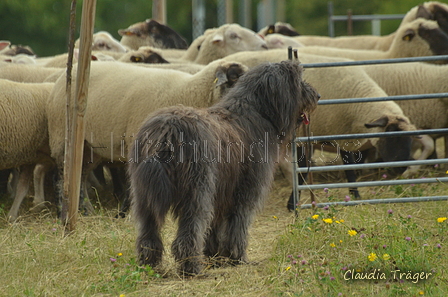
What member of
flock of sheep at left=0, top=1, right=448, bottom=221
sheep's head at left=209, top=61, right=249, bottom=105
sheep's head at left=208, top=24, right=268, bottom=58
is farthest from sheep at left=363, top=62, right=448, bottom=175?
sheep's head at left=209, top=61, right=249, bottom=105

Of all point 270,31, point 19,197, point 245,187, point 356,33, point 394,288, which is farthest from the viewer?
point 356,33

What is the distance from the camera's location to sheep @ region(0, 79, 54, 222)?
20.6ft

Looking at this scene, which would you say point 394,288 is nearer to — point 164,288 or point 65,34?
point 164,288

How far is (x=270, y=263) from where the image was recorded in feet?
13.9

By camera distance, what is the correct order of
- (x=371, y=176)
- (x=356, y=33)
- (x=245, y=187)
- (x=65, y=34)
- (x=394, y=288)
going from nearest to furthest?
(x=394, y=288), (x=245, y=187), (x=371, y=176), (x=65, y=34), (x=356, y=33)

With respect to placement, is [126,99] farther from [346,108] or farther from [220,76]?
[346,108]

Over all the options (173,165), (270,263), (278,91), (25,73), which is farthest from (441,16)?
(173,165)

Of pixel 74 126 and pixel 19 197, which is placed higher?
pixel 74 126

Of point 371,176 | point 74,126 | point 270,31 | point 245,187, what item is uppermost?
point 270,31

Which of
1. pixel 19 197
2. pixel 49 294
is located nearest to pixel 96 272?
pixel 49 294

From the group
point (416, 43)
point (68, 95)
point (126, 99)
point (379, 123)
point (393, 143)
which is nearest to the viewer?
point (68, 95)

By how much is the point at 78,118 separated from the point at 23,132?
1.68m

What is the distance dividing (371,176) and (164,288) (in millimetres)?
4750

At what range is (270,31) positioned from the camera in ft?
42.2
